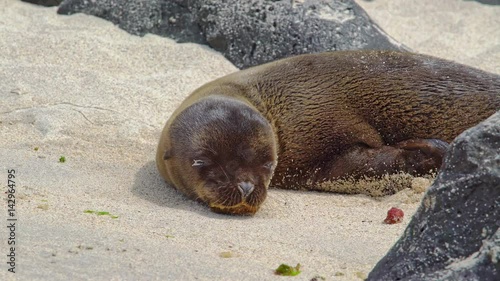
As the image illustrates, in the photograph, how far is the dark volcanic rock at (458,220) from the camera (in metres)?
2.90

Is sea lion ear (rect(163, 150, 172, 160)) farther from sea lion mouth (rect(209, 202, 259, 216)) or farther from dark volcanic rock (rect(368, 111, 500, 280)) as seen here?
dark volcanic rock (rect(368, 111, 500, 280))

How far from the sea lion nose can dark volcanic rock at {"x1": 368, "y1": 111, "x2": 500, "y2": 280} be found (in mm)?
1940

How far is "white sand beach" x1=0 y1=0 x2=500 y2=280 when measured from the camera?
3578 mm

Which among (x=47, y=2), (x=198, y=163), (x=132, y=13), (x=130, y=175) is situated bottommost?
(x=47, y=2)

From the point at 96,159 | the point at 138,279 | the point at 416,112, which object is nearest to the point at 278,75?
the point at 416,112

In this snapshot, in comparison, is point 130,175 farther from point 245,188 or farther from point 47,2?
point 47,2

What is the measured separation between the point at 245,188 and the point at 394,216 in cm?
89

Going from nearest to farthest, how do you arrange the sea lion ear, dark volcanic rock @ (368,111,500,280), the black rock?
dark volcanic rock @ (368,111,500,280) → the sea lion ear → the black rock

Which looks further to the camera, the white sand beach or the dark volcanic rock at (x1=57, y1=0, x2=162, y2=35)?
the dark volcanic rock at (x1=57, y1=0, x2=162, y2=35)

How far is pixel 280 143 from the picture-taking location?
19.4ft

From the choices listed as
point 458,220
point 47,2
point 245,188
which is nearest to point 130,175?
point 245,188

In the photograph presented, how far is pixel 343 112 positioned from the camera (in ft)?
19.7

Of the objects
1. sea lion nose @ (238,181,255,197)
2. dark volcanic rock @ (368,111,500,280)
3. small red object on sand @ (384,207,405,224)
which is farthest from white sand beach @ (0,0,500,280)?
dark volcanic rock @ (368,111,500,280)

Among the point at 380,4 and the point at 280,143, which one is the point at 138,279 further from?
the point at 380,4
